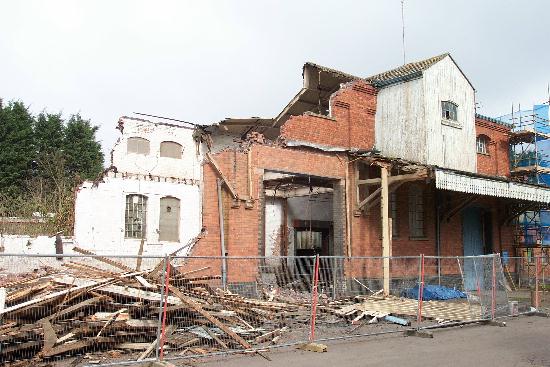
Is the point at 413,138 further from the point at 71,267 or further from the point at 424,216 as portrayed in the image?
the point at 71,267

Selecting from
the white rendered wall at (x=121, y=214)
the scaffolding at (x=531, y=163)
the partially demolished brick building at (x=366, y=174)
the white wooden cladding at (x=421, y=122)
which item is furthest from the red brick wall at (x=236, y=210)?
the scaffolding at (x=531, y=163)

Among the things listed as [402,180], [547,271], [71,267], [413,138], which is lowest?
[547,271]

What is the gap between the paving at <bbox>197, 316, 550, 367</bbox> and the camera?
7.65 meters

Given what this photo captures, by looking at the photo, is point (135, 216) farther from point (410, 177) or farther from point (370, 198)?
point (410, 177)

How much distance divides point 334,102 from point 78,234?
9.27 metres

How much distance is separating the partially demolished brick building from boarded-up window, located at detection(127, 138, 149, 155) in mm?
2145

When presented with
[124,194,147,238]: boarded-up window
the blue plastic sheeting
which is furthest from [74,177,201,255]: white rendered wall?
the blue plastic sheeting

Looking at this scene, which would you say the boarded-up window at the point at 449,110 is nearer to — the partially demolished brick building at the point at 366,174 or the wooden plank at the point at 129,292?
the partially demolished brick building at the point at 366,174

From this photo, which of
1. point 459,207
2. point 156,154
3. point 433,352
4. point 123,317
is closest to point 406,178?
point 459,207

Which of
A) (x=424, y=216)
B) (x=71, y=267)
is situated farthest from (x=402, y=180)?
(x=71, y=267)

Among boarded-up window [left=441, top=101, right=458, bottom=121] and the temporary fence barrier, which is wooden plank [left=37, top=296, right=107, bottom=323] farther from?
boarded-up window [left=441, top=101, right=458, bottom=121]

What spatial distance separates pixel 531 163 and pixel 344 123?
546 inches

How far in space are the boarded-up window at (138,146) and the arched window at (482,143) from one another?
46.6 feet

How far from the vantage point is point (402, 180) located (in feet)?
49.8
